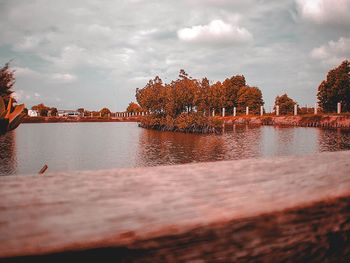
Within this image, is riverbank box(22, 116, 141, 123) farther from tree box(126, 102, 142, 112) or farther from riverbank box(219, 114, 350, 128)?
riverbank box(219, 114, 350, 128)

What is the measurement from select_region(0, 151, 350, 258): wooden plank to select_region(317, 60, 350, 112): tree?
167 ft

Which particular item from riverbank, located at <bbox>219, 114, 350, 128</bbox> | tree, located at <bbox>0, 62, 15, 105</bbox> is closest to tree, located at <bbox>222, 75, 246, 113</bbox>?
riverbank, located at <bbox>219, 114, 350, 128</bbox>

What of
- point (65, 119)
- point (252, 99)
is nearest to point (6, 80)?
point (252, 99)

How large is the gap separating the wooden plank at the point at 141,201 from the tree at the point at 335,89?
50975 millimetres

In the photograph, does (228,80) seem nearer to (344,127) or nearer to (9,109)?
(344,127)

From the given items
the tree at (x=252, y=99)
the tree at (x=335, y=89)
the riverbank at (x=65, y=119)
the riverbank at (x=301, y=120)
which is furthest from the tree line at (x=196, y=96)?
the riverbank at (x=65, y=119)

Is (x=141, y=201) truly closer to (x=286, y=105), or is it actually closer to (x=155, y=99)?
(x=155, y=99)

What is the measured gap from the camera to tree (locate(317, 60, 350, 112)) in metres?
43.6

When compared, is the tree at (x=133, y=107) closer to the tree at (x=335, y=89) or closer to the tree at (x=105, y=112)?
the tree at (x=105, y=112)

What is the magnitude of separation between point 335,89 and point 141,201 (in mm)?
52032

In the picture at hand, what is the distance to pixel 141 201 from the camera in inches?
21.1

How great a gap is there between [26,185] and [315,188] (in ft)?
2.21

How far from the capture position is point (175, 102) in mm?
46062

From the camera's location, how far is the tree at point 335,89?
→ 43.6 metres
